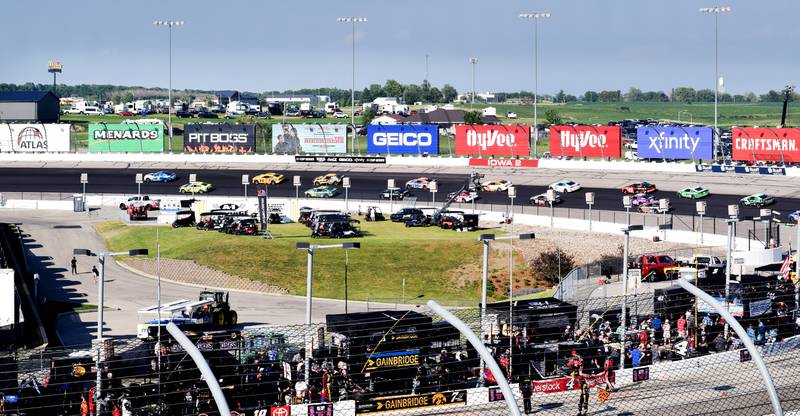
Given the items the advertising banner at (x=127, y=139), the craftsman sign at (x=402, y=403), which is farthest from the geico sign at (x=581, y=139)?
the craftsman sign at (x=402, y=403)

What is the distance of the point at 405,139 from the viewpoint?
11638cm

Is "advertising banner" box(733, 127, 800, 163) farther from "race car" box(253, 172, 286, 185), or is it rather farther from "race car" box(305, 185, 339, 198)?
"race car" box(253, 172, 286, 185)

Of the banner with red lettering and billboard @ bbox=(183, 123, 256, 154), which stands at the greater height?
billboard @ bbox=(183, 123, 256, 154)

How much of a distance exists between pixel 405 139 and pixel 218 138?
18.6 meters

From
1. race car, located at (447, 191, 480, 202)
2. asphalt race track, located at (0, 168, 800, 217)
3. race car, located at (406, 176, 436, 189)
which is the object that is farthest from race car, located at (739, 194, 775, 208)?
race car, located at (406, 176, 436, 189)

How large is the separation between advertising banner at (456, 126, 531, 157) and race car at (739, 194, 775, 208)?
1030 inches

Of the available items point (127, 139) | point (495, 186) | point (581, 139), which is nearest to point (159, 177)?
point (127, 139)

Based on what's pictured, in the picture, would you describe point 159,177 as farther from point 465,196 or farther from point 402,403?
point 402,403

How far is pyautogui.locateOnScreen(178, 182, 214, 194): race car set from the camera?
9969 centimetres

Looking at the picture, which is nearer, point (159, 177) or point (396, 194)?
point (396, 194)

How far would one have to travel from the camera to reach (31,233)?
78375 mm

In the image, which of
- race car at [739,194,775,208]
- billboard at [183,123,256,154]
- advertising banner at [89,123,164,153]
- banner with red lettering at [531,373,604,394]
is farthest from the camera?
advertising banner at [89,123,164,153]

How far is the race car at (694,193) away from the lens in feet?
309

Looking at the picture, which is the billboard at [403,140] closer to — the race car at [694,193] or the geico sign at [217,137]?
the geico sign at [217,137]
